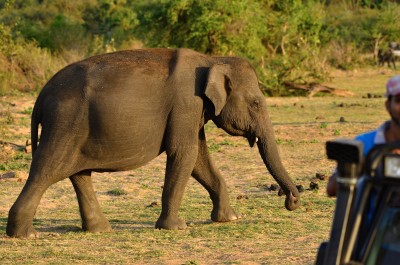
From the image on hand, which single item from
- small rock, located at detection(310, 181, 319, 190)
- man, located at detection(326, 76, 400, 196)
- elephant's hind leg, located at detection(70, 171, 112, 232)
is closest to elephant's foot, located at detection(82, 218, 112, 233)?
elephant's hind leg, located at detection(70, 171, 112, 232)

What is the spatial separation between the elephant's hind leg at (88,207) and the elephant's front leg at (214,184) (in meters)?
1.17

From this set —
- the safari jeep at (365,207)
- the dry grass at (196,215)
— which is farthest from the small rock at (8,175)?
the safari jeep at (365,207)

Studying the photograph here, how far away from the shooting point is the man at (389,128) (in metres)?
4.47

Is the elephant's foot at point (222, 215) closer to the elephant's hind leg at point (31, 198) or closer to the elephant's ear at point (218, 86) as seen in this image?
the elephant's ear at point (218, 86)

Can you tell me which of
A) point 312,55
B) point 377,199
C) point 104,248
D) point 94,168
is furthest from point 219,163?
point 312,55

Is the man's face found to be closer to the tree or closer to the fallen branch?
the fallen branch

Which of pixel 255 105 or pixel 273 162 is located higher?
pixel 255 105

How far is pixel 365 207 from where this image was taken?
388cm

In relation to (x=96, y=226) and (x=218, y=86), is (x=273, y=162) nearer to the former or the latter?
(x=218, y=86)

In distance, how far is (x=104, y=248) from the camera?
897 centimetres

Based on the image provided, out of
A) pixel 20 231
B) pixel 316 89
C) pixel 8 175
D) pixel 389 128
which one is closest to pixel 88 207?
pixel 20 231

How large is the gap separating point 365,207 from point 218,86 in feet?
21.4

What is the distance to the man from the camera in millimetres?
4473

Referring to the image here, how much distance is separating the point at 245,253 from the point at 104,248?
1.22 m
